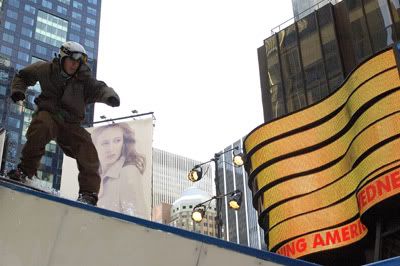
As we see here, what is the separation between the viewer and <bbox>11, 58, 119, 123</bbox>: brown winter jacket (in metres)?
6.37

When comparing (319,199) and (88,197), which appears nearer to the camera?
(88,197)

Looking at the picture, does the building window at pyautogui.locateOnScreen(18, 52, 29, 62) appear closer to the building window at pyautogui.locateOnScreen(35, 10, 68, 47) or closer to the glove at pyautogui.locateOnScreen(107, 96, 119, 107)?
the building window at pyautogui.locateOnScreen(35, 10, 68, 47)

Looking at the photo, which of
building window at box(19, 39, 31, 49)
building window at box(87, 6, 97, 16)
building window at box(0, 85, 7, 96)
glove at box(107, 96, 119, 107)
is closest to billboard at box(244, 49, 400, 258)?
glove at box(107, 96, 119, 107)

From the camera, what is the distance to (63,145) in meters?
6.55

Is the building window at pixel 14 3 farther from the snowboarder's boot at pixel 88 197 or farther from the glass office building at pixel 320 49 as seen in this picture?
the snowboarder's boot at pixel 88 197

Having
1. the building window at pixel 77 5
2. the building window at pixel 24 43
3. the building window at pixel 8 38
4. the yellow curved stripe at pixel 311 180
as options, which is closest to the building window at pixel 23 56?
the building window at pixel 24 43

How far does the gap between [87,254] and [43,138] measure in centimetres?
243

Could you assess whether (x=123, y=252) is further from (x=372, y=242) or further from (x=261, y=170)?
(x=261, y=170)

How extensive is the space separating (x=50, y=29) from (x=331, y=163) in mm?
132168

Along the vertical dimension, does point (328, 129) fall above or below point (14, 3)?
below

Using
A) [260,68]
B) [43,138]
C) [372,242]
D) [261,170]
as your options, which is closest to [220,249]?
[43,138]

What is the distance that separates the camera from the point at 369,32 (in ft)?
72.7

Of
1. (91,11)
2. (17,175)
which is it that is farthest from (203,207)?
(91,11)

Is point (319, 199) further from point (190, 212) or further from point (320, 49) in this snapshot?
point (190, 212)
